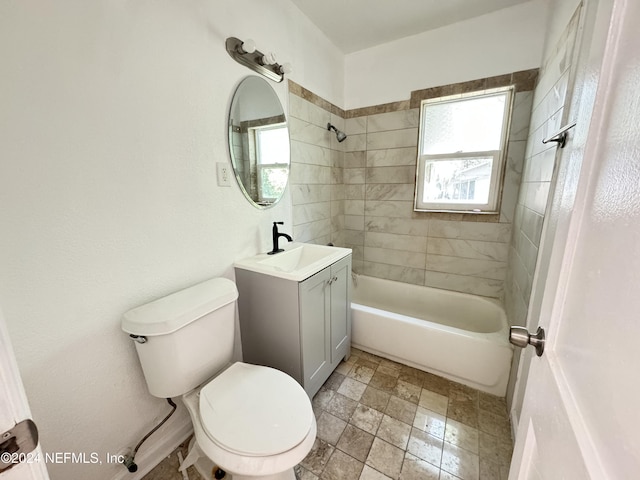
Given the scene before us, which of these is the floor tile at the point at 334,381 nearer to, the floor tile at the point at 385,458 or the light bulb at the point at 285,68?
the floor tile at the point at 385,458

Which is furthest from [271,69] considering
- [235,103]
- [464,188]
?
[464,188]

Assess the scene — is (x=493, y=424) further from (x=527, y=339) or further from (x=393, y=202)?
(x=393, y=202)

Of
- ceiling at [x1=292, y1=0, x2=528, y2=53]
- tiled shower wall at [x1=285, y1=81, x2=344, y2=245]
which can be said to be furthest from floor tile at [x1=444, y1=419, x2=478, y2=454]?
ceiling at [x1=292, y1=0, x2=528, y2=53]

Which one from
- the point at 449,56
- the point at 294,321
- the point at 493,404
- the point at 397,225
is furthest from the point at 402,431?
the point at 449,56

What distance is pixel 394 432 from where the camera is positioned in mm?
1337

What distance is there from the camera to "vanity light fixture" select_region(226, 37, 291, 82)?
1335 mm

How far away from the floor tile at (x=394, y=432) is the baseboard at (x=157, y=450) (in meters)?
0.99

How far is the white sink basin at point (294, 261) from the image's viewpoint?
130cm

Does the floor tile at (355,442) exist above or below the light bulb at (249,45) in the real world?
below

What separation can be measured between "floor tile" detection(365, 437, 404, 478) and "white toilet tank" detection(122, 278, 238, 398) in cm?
85

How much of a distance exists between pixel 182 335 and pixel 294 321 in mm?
512

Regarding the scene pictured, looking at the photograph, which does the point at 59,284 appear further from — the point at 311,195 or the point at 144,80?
the point at 311,195

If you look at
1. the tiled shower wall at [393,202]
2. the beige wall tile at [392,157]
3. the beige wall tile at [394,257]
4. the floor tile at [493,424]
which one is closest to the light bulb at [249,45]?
the tiled shower wall at [393,202]

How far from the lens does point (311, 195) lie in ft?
6.82
